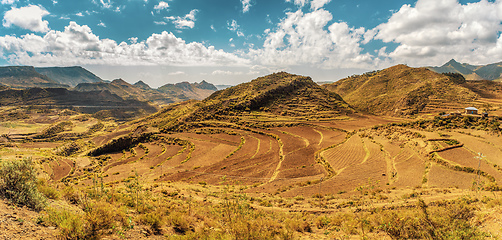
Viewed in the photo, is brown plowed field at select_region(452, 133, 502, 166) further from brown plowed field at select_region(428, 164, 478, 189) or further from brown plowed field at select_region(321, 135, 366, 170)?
brown plowed field at select_region(321, 135, 366, 170)

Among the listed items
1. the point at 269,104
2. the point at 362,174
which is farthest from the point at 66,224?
the point at 269,104

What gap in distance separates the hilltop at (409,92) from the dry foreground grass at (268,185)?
56856 mm

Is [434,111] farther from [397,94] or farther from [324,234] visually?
[324,234]

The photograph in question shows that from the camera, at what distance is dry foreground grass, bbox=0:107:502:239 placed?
818cm

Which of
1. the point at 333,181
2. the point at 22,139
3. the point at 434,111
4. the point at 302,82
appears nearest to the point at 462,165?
the point at 333,181

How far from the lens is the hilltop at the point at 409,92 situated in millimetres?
87812

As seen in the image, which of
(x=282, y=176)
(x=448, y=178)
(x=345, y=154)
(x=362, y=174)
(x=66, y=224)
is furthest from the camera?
(x=345, y=154)

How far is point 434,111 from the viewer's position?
269 ft

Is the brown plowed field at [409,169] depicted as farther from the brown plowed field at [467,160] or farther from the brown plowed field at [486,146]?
the brown plowed field at [486,146]

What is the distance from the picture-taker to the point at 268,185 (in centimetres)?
2597

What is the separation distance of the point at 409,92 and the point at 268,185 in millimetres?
111578

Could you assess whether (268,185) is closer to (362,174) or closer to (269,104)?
(362,174)

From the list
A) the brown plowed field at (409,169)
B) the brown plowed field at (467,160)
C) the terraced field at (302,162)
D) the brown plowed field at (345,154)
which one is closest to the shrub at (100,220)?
the terraced field at (302,162)

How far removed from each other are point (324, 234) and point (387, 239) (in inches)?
123
